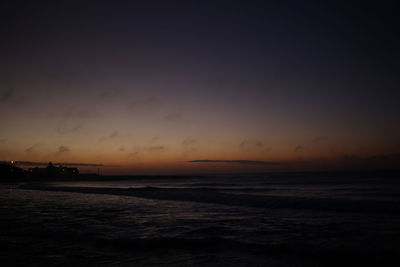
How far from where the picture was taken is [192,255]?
6051 millimetres

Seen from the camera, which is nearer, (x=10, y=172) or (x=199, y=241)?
(x=199, y=241)

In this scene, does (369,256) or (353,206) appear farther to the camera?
(353,206)

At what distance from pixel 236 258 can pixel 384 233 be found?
545cm

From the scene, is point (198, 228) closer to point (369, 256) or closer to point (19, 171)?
point (369, 256)

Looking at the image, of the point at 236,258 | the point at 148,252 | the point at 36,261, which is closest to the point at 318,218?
the point at 236,258

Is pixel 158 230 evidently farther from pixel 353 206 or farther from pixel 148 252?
pixel 353 206

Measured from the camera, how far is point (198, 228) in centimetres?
897

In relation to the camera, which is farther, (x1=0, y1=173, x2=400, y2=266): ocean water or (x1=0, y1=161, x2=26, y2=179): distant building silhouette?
(x1=0, y1=161, x2=26, y2=179): distant building silhouette

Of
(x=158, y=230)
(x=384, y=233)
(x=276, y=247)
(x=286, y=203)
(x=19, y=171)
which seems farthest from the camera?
(x=19, y=171)

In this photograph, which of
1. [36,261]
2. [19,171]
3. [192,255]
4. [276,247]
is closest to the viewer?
[36,261]

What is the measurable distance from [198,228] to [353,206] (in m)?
10.3

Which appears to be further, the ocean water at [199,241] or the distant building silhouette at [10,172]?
the distant building silhouette at [10,172]

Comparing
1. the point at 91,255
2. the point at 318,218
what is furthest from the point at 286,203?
the point at 91,255

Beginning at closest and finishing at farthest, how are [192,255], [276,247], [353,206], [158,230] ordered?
[192,255]
[276,247]
[158,230]
[353,206]
